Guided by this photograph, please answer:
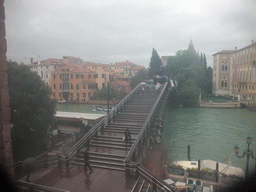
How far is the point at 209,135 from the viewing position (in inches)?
811

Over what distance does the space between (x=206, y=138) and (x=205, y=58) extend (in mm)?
42267

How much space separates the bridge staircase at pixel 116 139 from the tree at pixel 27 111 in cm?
511

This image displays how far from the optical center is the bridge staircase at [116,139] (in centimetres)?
812

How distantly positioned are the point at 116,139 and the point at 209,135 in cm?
1402

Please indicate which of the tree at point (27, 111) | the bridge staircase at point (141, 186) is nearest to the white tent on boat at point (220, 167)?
the bridge staircase at point (141, 186)

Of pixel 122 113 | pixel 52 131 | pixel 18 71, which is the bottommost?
pixel 52 131

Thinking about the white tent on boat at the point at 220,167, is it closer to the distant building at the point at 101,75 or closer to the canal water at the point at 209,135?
the canal water at the point at 209,135

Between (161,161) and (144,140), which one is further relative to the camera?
(161,161)

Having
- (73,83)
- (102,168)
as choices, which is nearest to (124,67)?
(73,83)

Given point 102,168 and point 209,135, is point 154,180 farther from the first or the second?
point 209,135

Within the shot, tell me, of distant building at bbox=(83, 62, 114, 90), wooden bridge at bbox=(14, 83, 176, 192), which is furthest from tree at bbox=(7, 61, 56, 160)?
distant building at bbox=(83, 62, 114, 90)

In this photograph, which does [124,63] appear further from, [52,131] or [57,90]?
[52,131]

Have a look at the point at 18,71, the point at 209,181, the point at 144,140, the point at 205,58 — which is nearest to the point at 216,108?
the point at 205,58

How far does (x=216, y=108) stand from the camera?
36656 mm
